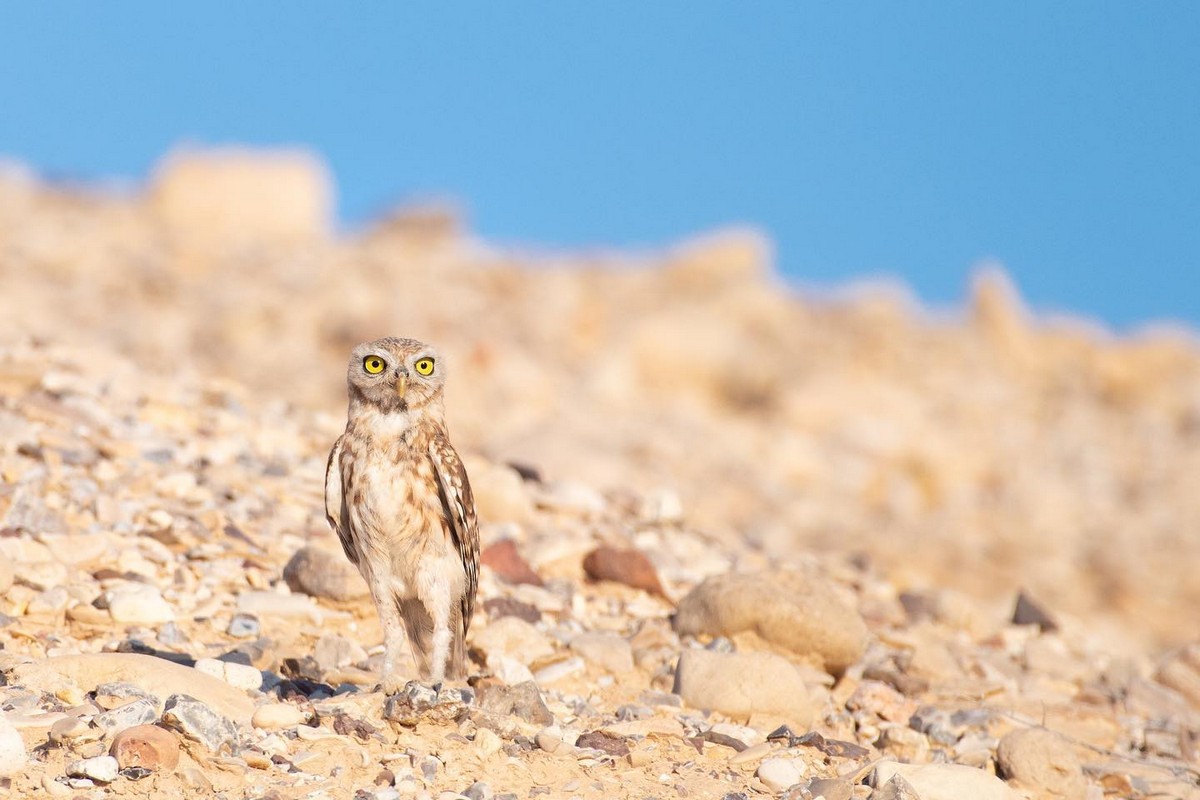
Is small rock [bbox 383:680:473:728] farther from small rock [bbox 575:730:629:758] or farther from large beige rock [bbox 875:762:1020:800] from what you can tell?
large beige rock [bbox 875:762:1020:800]

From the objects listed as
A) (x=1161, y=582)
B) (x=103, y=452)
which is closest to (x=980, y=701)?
(x=103, y=452)

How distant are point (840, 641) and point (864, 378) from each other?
16.5 metres

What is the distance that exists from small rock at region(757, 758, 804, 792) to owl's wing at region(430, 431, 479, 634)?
1393 millimetres

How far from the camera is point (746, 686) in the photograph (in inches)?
221

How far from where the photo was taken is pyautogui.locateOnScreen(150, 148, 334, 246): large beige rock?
29125 millimetres

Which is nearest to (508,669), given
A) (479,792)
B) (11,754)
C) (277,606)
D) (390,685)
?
(390,685)

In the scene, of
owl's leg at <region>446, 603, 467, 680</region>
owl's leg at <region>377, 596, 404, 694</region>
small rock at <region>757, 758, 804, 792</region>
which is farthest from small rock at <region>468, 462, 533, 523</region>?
small rock at <region>757, 758, 804, 792</region>

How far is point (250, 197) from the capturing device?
1254 inches

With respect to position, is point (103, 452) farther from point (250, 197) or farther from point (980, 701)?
point (250, 197)

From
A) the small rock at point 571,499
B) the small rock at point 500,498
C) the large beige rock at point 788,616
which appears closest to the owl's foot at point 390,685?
the large beige rock at point 788,616

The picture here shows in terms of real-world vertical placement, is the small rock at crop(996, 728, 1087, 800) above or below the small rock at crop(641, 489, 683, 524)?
below

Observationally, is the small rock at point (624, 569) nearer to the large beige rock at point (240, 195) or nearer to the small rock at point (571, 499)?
the small rock at point (571, 499)

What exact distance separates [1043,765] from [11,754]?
408cm

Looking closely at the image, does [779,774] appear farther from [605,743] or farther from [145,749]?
[145,749]
